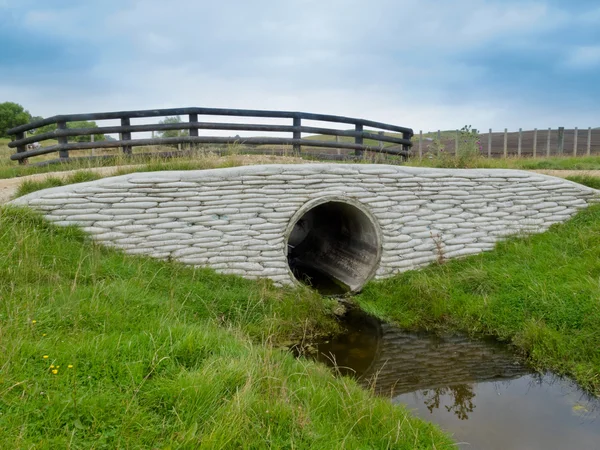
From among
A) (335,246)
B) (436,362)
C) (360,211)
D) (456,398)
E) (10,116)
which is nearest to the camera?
(456,398)

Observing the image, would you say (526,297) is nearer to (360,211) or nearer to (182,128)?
(360,211)

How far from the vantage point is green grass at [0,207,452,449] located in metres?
2.75

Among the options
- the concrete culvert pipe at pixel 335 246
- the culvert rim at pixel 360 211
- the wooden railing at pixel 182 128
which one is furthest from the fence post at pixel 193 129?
the culvert rim at pixel 360 211

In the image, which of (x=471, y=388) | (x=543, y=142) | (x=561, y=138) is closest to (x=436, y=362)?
(x=471, y=388)

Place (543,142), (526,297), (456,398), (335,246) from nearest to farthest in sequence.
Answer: (456,398), (526,297), (335,246), (543,142)

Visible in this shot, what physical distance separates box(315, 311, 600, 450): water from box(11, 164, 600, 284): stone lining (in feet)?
5.48

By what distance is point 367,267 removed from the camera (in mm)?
8078

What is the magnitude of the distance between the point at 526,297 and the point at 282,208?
12.3 feet

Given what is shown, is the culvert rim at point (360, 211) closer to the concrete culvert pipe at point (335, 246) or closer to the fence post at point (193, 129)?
the concrete culvert pipe at point (335, 246)

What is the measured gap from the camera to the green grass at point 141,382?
275cm

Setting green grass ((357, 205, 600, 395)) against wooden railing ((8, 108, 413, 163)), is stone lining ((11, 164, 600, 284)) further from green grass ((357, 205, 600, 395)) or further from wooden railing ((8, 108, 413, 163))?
wooden railing ((8, 108, 413, 163))

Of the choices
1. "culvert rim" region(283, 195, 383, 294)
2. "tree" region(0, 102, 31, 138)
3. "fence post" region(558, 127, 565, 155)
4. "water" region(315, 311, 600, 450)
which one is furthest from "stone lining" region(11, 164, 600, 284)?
"tree" region(0, 102, 31, 138)

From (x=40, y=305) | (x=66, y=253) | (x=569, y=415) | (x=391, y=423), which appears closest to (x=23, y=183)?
(x=66, y=253)

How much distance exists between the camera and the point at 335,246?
31.4 ft
